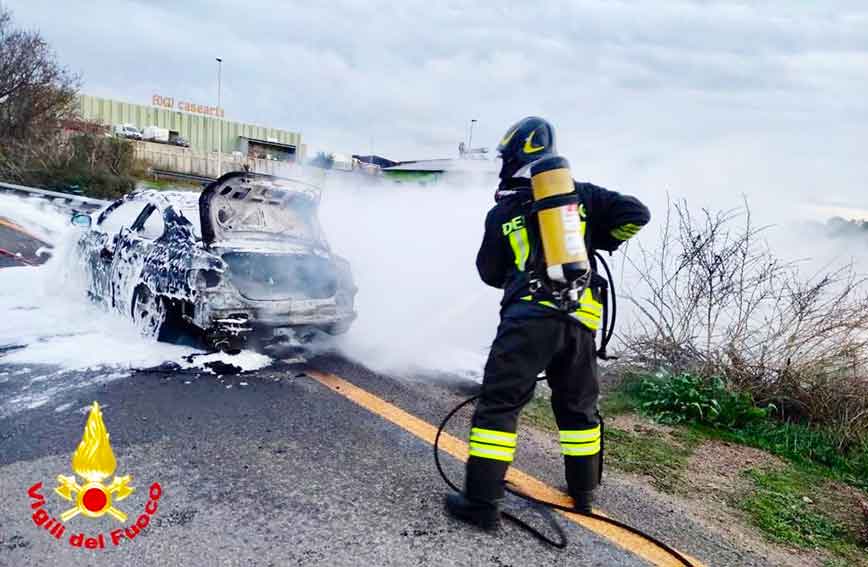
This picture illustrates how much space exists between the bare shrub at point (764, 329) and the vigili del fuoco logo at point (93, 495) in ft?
12.3

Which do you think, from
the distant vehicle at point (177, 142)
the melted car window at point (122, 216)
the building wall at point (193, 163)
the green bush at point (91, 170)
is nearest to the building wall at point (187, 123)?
the distant vehicle at point (177, 142)

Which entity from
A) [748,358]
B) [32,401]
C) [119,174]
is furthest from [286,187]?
[119,174]

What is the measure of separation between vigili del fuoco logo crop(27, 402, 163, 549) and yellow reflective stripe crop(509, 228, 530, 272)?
205 centimetres

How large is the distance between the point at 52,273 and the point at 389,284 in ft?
12.8

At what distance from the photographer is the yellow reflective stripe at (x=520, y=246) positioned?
2857mm

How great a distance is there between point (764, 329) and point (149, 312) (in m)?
5.27

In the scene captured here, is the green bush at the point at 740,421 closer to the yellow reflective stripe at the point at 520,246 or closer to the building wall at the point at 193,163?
the yellow reflective stripe at the point at 520,246

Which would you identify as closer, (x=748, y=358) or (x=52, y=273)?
(x=748, y=358)

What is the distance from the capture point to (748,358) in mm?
4805

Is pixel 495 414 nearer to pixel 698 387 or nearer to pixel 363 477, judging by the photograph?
pixel 363 477

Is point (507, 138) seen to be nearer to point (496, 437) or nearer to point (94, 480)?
point (496, 437)

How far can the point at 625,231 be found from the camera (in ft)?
9.93

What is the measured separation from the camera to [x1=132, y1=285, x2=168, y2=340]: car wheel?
5.01m

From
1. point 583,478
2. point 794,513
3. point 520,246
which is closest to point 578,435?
point 583,478
